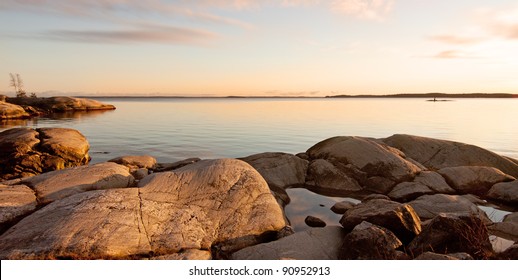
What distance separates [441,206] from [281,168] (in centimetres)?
627

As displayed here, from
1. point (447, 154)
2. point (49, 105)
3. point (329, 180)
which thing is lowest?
point (329, 180)

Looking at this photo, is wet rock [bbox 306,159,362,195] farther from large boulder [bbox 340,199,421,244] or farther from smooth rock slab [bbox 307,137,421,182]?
large boulder [bbox 340,199,421,244]

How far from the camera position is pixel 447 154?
15.8 metres

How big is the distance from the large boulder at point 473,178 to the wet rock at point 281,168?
5.91 m

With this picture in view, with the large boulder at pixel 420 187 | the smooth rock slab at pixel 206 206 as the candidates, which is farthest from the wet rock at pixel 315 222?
the large boulder at pixel 420 187

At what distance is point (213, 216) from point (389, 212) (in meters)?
4.43

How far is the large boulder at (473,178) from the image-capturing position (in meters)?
12.5

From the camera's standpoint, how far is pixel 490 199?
39.4 feet

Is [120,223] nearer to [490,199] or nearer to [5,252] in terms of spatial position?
[5,252]

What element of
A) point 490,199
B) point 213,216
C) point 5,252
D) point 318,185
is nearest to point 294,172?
point 318,185

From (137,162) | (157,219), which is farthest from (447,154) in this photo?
(137,162)

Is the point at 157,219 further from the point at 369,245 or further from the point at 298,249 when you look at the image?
the point at 369,245

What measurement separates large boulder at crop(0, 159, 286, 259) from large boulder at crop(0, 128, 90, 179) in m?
9.41

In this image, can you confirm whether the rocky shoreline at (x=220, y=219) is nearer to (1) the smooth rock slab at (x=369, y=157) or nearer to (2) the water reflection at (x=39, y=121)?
(1) the smooth rock slab at (x=369, y=157)
